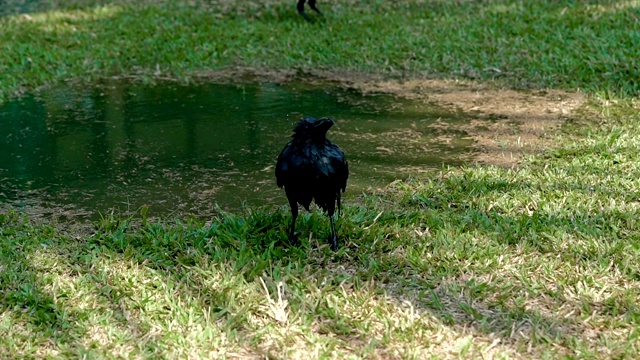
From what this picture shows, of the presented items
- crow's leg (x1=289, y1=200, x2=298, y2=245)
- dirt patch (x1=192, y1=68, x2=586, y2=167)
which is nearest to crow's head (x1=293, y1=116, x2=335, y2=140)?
crow's leg (x1=289, y1=200, x2=298, y2=245)

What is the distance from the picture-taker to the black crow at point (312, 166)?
4309 mm

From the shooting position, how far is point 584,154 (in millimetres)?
5980

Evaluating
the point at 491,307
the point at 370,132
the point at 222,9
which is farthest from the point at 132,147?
the point at 222,9

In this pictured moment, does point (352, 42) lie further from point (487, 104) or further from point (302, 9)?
point (487, 104)

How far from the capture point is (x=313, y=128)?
4.33m

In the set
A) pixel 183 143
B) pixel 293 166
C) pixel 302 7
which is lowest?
pixel 183 143

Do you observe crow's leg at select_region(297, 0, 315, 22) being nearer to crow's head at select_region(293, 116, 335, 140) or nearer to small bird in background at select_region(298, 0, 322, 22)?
small bird in background at select_region(298, 0, 322, 22)

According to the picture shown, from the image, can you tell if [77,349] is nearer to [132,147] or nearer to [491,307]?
[491,307]

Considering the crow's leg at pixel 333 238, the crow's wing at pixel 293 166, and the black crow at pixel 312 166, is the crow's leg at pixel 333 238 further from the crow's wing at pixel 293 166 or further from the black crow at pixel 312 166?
the crow's wing at pixel 293 166

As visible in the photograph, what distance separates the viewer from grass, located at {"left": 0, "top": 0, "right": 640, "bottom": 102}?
8172 mm

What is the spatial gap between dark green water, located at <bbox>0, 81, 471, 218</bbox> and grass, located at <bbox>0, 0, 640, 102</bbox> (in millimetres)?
753

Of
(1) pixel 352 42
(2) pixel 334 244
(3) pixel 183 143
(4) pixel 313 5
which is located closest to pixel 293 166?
(2) pixel 334 244

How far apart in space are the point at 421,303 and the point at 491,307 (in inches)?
12.2

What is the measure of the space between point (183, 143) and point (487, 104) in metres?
2.55
